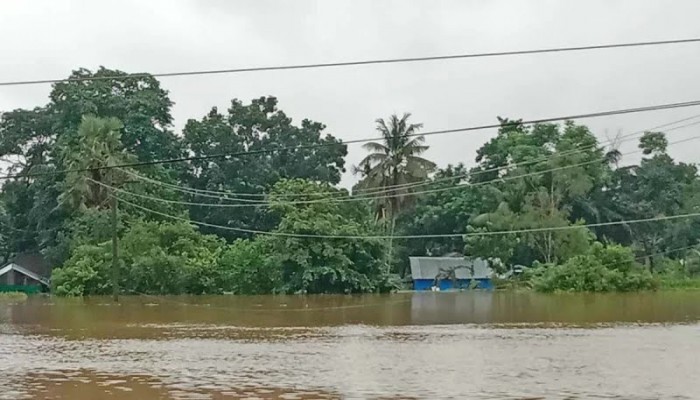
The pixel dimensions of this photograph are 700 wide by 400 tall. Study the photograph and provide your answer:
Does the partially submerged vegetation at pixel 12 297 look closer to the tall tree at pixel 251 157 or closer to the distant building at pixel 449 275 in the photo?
the tall tree at pixel 251 157

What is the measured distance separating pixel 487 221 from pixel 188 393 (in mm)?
40814

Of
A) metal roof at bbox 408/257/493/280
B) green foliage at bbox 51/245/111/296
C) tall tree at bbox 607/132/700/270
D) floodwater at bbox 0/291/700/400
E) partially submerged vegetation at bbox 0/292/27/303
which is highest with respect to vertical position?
tall tree at bbox 607/132/700/270

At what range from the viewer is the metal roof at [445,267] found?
5847 centimetres

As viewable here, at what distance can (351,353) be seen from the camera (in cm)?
1939

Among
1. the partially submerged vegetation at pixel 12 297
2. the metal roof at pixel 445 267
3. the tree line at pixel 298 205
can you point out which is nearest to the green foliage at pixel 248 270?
the tree line at pixel 298 205

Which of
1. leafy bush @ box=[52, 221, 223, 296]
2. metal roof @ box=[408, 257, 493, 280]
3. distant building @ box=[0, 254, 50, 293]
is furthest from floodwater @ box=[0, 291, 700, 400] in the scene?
distant building @ box=[0, 254, 50, 293]

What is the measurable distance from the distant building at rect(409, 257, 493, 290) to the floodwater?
20953mm

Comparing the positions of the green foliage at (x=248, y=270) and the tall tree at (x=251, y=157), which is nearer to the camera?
the green foliage at (x=248, y=270)

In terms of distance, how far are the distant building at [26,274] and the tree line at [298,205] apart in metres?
1.13

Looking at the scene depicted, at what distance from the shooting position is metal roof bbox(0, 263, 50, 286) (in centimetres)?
5734

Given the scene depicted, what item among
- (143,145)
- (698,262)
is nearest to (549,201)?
(698,262)

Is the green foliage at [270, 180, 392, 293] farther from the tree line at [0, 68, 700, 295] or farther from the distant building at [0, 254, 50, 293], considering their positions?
the distant building at [0, 254, 50, 293]

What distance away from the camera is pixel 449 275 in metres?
58.5

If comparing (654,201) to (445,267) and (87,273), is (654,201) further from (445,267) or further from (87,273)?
(87,273)
